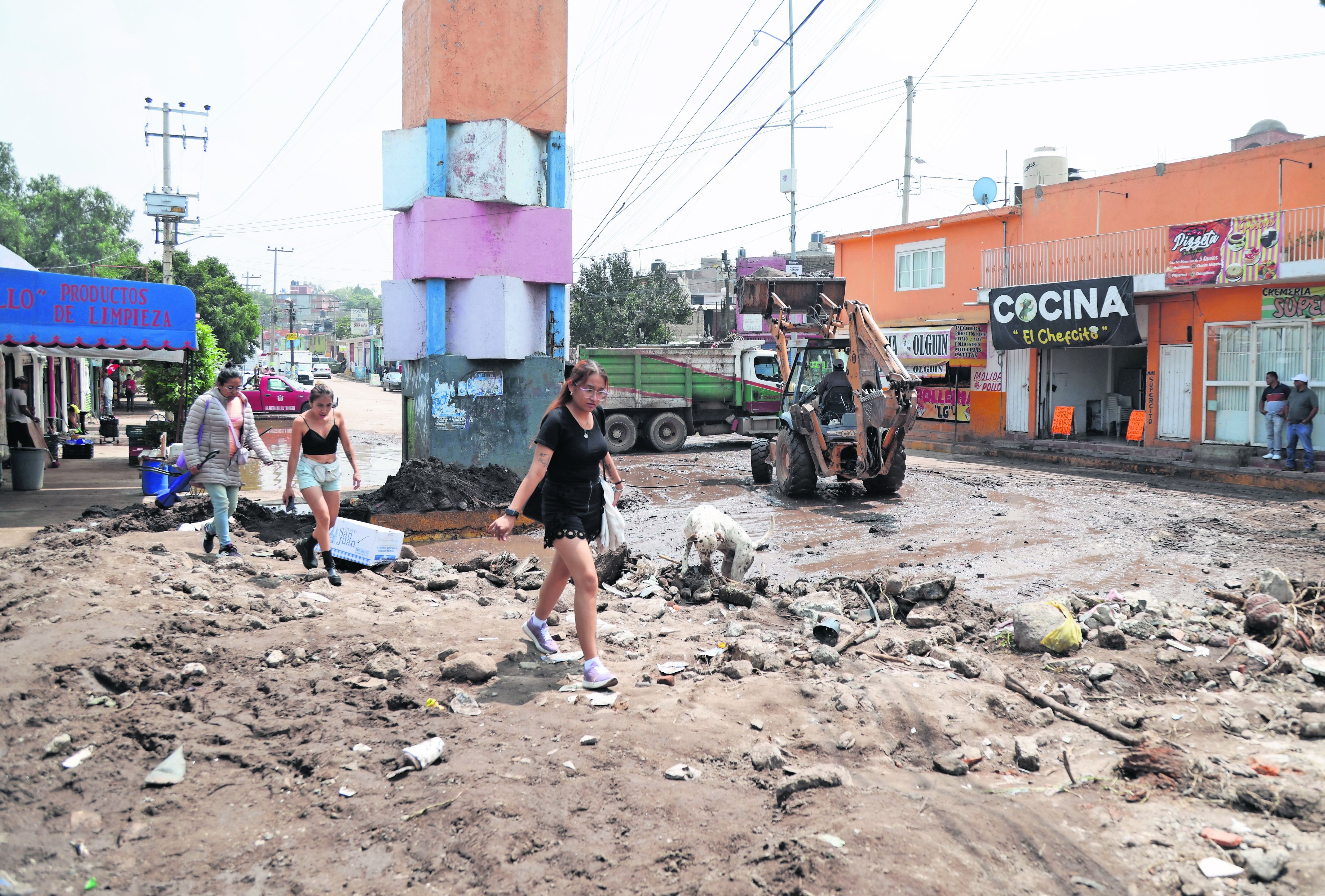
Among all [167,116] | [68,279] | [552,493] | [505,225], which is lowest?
[552,493]

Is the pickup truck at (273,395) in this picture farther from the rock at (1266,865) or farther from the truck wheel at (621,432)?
the rock at (1266,865)

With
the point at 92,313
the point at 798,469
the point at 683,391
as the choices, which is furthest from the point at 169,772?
the point at 683,391

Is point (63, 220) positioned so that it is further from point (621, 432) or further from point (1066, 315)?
point (1066, 315)

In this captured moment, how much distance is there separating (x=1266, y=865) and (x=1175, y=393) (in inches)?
751

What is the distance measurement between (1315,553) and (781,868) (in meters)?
8.87

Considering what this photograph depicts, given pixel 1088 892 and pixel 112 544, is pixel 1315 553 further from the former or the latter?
pixel 112 544

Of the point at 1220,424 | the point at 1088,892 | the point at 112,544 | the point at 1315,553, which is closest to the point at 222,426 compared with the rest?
the point at 112,544

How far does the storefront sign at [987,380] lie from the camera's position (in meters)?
24.2

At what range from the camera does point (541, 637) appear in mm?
5457

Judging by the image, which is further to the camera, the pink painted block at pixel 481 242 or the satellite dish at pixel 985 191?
the satellite dish at pixel 985 191

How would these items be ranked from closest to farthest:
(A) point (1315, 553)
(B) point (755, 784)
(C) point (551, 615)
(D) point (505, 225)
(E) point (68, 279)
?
(B) point (755, 784) → (C) point (551, 615) → (A) point (1315, 553) → (E) point (68, 279) → (D) point (505, 225)

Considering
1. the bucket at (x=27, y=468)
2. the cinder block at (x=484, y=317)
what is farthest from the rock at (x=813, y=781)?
the bucket at (x=27, y=468)

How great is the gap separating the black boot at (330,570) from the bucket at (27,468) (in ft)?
28.3

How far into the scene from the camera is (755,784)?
3.92 meters
